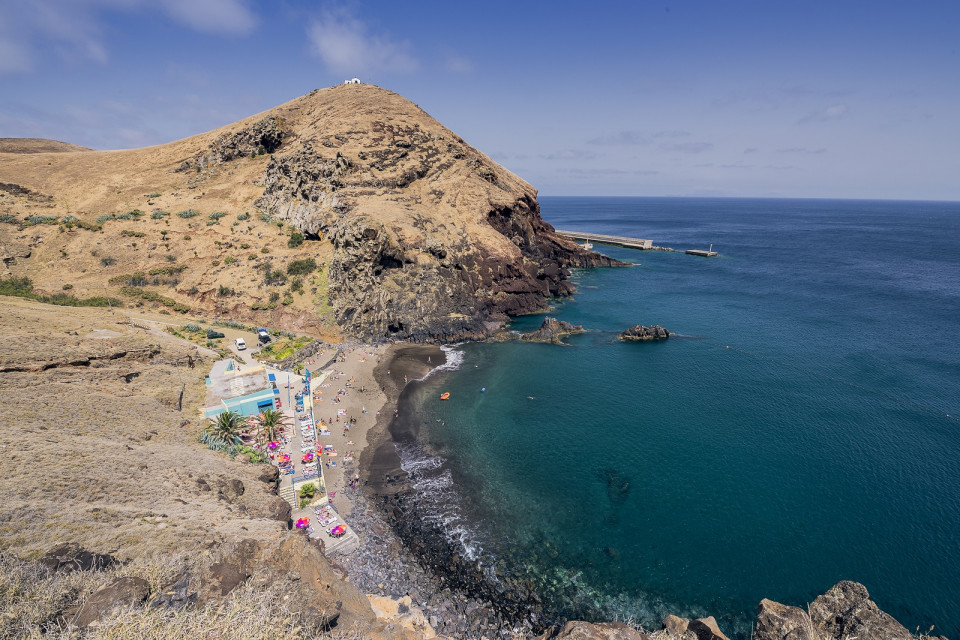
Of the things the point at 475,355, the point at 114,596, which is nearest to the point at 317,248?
the point at 475,355

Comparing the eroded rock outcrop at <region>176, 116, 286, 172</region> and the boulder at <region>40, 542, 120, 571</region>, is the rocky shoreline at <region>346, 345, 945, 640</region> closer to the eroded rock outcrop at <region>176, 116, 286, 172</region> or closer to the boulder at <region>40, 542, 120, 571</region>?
the boulder at <region>40, 542, 120, 571</region>

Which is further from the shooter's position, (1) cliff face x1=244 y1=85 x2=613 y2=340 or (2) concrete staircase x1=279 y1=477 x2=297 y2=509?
(1) cliff face x1=244 y1=85 x2=613 y2=340

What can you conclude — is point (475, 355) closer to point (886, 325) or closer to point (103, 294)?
point (103, 294)

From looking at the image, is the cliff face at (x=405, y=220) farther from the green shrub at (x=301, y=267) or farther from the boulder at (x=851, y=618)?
the boulder at (x=851, y=618)

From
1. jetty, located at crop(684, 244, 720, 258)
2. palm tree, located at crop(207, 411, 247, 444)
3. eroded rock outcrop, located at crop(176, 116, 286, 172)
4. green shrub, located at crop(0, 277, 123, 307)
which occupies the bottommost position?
palm tree, located at crop(207, 411, 247, 444)

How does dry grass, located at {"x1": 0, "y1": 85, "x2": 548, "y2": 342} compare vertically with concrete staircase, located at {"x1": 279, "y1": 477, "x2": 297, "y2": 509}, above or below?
above

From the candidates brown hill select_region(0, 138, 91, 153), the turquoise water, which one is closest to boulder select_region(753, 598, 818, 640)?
the turquoise water

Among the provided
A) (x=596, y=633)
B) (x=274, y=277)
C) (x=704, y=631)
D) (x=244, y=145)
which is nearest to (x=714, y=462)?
(x=704, y=631)
